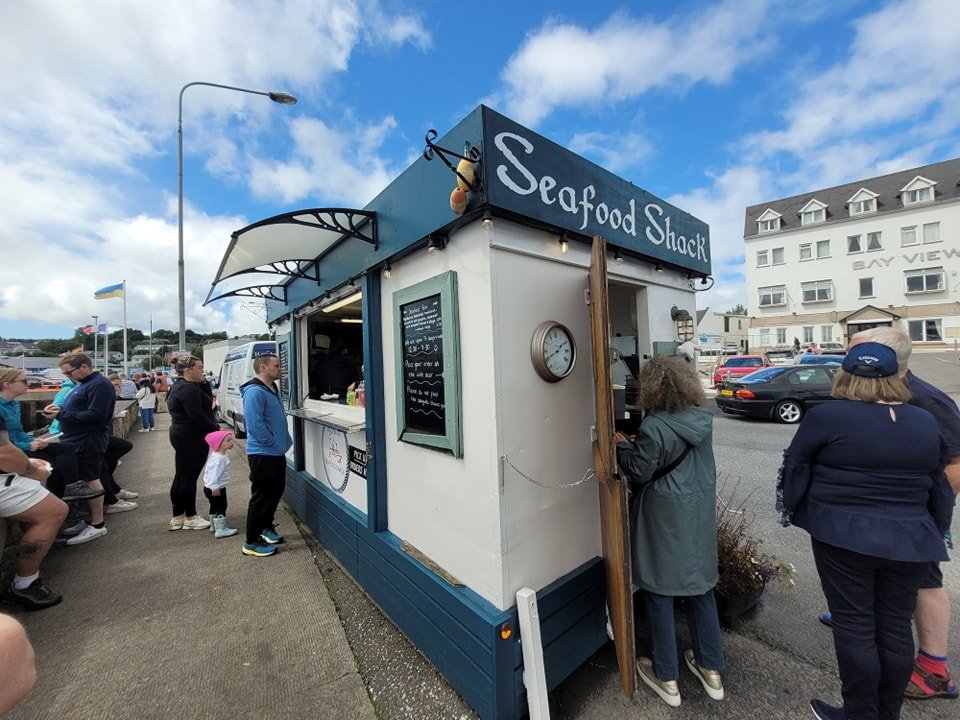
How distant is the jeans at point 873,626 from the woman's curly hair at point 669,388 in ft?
2.87

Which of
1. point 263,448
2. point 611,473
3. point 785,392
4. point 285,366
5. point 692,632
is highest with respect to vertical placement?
point 285,366

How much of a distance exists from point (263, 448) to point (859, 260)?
38915 millimetres

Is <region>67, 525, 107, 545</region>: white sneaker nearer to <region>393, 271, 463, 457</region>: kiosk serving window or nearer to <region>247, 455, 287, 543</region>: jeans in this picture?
<region>247, 455, 287, 543</region>: jeans

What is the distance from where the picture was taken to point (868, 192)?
2948 centimetres

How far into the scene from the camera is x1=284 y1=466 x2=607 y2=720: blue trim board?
2.06 metres

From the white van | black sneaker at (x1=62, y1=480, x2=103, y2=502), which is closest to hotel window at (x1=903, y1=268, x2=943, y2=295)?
the white van

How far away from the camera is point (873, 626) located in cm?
185

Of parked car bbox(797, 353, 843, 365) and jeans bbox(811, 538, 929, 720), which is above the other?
parked car bbox(797, 353, 843, 365)

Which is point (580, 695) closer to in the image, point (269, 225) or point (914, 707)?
point (914, 707)

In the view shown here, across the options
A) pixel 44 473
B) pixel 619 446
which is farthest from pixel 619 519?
pixel 44 473

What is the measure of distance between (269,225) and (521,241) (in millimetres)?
2034

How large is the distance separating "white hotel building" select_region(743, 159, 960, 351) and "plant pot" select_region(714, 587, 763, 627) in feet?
112

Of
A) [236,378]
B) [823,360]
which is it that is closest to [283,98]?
[236,378]

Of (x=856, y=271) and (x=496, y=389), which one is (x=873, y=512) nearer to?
(x=496, y=389)
